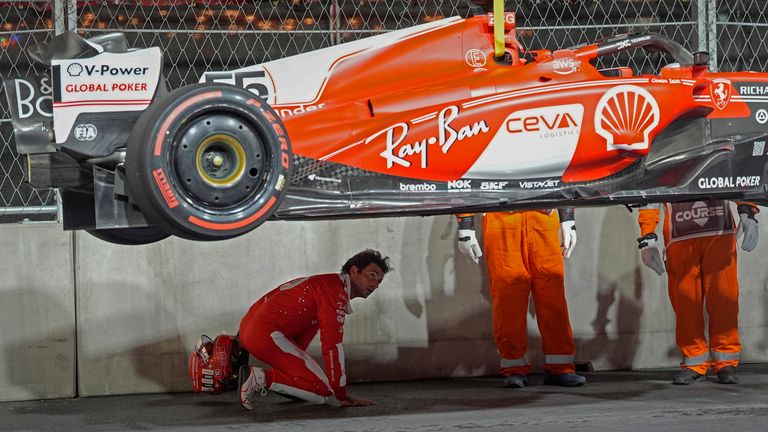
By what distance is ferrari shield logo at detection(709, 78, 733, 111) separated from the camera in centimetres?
576

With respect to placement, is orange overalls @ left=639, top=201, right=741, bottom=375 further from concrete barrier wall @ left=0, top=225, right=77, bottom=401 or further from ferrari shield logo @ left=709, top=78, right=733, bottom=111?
concrete barrier wall @ left=0, top=225, right=77, bottom=401

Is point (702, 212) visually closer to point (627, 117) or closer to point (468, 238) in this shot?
point (468, 238)

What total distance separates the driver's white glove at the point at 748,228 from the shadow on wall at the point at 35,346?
15.3ft

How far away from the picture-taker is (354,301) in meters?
8.07

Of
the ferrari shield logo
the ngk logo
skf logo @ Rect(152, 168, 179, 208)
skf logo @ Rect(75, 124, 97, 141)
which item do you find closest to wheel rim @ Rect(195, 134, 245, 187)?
skf logo @ Rect(152, 168, 179, 208)

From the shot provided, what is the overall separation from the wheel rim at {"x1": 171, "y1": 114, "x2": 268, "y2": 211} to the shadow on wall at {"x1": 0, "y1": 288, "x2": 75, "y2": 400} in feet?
11.1

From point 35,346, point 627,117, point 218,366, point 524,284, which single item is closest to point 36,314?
point 35,346

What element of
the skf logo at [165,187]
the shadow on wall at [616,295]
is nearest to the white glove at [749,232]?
the shadow on wall at [616,295]

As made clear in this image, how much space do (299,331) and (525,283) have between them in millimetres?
1591

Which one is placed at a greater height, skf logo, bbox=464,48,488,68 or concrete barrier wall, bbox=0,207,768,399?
skf logo, bbox=464,48,488,68

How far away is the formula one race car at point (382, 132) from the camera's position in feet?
15.6

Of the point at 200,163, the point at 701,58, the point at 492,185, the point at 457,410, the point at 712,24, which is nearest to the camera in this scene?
the point at 200,163

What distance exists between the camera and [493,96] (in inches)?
211

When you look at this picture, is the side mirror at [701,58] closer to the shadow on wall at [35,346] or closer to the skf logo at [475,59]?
the skf logo at [475,59]
